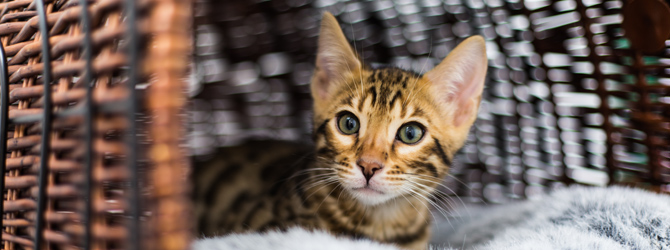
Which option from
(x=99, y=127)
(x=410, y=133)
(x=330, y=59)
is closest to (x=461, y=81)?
(x=410, y=133)

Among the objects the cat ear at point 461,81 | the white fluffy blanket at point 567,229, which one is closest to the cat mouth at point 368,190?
the white fluffy blanket at point 567,229

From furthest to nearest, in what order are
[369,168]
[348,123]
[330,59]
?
[330,59]
[348,123]
[369,168]

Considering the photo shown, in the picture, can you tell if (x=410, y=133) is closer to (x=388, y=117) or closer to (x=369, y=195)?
(x=388, y=117)

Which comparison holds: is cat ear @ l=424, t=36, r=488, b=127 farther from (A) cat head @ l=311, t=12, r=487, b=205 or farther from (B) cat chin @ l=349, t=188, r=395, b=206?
(B) cat chin @ l=349, t=188, r=395, b=206

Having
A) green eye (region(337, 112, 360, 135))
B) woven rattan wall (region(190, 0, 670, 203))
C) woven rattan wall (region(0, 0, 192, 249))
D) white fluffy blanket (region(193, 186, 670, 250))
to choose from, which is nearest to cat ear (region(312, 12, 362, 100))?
green eye (region(337, 112, 360, 135))

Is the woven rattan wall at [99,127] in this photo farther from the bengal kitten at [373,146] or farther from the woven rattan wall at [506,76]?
the woven rattan wall at [506,76]

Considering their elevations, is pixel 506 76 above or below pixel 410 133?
above

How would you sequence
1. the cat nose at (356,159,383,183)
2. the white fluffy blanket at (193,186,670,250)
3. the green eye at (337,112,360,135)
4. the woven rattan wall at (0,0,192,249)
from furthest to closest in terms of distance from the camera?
the green eye at (337,112,360,135) < the cat nose at (356,159,383,183) < the white fluffy blanket at (193,186,670,250) < the woven rattan wall at (0,0,192,249)
